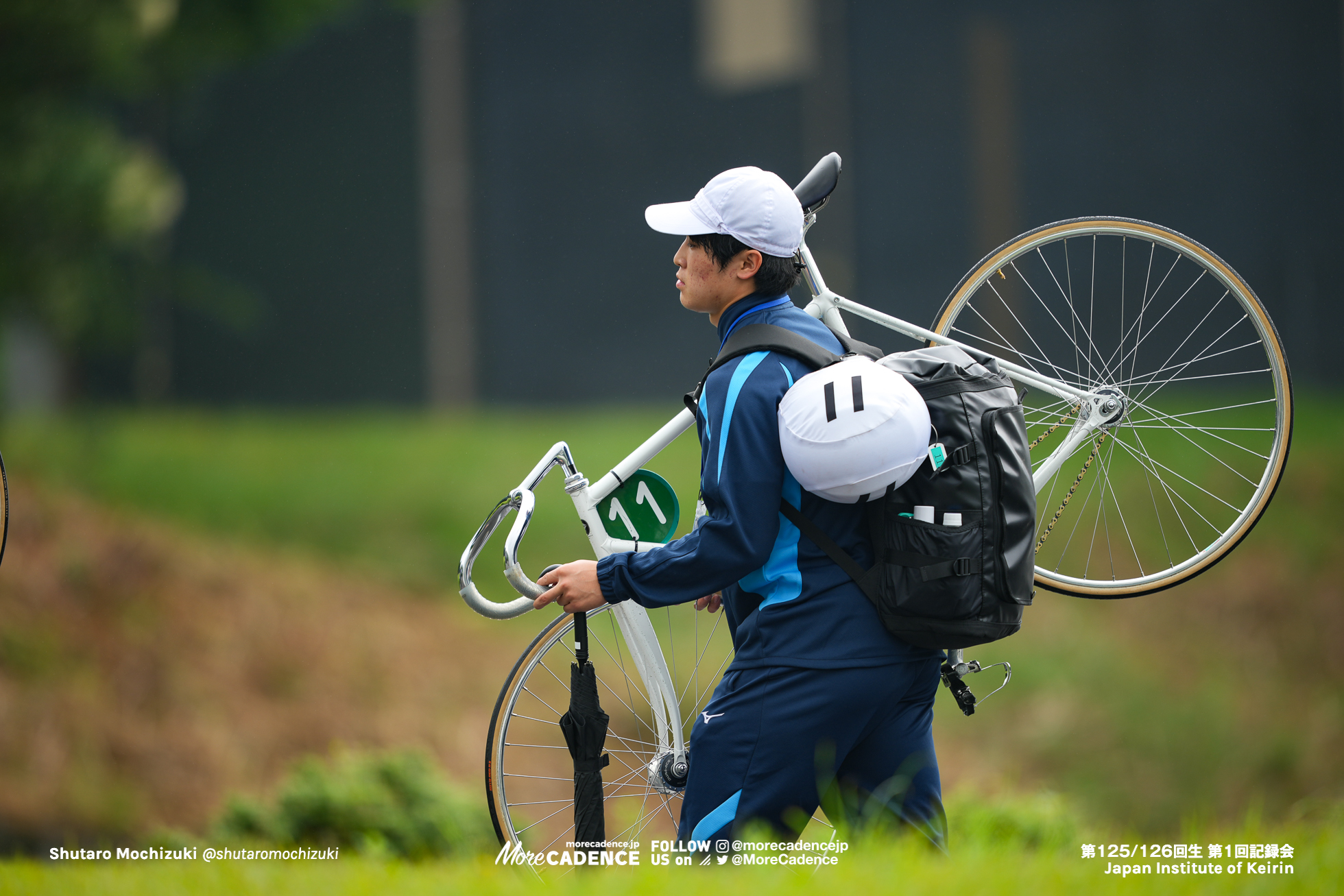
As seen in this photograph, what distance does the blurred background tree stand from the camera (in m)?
6.92

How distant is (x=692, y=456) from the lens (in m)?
9.20

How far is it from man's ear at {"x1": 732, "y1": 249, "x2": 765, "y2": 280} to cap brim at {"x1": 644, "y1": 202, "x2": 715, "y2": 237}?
0.09 m

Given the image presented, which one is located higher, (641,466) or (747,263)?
(747,263)

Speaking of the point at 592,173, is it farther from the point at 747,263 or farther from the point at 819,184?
the point at 747,263

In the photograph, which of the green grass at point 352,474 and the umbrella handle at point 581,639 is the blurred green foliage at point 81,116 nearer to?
the green grass at point 352,474

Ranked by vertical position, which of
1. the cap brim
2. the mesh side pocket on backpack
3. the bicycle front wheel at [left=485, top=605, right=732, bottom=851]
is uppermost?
the cap brim

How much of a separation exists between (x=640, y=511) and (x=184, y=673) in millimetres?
5846

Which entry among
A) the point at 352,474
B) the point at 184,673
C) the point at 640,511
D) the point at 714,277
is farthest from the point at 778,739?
the point at 352,474

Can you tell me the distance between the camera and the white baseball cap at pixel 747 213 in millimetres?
2615

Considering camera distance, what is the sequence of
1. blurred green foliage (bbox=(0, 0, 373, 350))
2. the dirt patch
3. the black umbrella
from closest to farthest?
the black umbrella → blurred green foliage (bbox=(0, 0, 373, 350)) → the dirt patch

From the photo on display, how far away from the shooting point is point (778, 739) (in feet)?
8.27

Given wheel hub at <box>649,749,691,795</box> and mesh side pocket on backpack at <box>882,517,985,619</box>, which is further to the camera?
wheel hub at <box>649,749,691,795</box>
